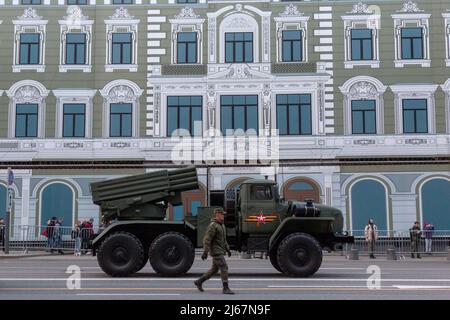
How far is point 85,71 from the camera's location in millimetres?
37656

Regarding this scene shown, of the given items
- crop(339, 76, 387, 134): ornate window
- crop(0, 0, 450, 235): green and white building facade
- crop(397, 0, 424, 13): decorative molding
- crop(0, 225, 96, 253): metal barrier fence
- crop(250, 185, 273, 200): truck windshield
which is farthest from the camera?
crop(397, 0, 424, 13): decorative molding

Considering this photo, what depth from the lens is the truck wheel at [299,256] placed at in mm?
17469

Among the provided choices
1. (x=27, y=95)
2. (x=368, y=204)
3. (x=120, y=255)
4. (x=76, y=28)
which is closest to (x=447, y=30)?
(x=368, y=204)

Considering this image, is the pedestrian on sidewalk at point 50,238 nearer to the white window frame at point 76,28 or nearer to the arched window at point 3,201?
the arched window at point 3,201

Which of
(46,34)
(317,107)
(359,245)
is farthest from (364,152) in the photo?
(46,34)

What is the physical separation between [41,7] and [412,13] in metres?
20.6

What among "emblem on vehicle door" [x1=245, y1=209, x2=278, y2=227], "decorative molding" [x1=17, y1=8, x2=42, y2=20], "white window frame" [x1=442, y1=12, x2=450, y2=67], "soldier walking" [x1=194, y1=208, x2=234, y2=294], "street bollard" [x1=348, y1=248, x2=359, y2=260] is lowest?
"street bollard" [x1=348, y1=248, x2=359, y2=260]

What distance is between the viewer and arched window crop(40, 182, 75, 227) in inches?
1430

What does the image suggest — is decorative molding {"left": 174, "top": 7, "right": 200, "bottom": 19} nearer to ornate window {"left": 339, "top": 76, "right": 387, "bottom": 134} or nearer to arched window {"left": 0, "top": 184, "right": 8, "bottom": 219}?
ornate window {"left": 339, "top": 76, "right": 387, "bottom": 134}

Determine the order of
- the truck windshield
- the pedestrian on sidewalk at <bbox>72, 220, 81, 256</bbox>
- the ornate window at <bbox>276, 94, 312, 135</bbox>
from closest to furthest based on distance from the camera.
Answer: the truck windshield < the pedestrian on sidewalk at <bbox>72, 220, 81, 256</bbox> < the ornate window at <bbox>276, 94, 312, 135</bbox>

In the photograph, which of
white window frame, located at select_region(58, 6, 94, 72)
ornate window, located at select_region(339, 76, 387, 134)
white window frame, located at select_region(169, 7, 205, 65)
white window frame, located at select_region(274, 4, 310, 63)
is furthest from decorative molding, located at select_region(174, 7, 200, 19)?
ornate window, located at select_region(339, 76, 387, 134)

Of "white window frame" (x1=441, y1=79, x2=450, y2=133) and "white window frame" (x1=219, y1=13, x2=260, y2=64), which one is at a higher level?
"white window frame" (x1=219, y1=13, x2=260, y2=64)

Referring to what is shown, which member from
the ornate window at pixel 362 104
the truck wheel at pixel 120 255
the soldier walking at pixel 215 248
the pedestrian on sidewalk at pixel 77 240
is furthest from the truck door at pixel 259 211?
the ornate window at pixel 362 104

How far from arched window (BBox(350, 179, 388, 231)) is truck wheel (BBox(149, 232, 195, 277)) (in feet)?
64.1
